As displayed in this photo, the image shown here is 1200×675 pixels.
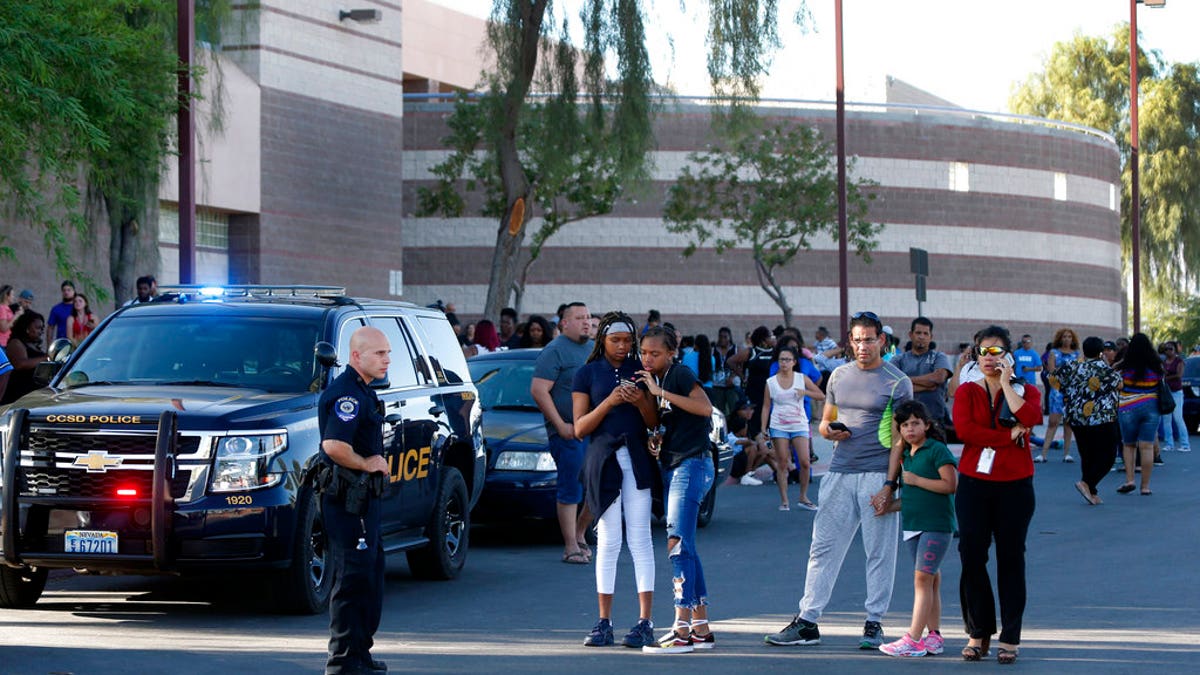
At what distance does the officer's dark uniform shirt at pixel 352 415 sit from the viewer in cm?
827

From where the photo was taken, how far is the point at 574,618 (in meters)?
10.9

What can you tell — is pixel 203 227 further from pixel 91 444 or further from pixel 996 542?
pixel 996 542

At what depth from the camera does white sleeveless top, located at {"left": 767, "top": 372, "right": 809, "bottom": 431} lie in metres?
18.7

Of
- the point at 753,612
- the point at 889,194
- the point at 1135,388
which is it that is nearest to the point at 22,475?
the point at 753,612

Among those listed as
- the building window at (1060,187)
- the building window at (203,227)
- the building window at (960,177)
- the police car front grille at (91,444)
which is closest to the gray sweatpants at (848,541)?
the police car front grille at (91,444)

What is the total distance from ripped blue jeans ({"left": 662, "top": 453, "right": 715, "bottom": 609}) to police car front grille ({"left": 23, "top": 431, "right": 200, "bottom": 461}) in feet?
9.10

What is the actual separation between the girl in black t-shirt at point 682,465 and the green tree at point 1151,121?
54881 mm

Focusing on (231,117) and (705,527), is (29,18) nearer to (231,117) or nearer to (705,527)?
(705,527)

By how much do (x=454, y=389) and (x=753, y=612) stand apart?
9.95 feet

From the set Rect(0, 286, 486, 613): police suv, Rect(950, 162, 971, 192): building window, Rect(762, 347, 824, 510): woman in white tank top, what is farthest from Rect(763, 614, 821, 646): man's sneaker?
Rect(950, 162, 971, 192): building window

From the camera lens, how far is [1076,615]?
11.0 m

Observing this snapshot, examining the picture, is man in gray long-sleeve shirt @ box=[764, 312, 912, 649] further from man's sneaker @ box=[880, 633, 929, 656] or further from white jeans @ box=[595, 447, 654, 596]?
white jeans @ box=[595, 447, 654, 596]

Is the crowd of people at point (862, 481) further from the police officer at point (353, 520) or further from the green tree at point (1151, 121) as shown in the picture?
the green tree at point (1151, 121)

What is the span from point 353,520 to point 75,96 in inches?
433
